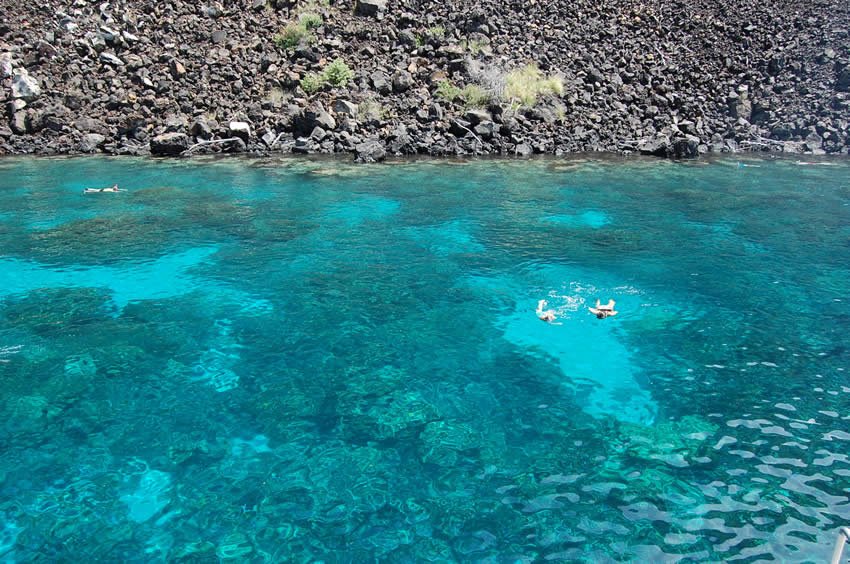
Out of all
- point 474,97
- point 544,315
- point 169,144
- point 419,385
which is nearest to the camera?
point 419,385

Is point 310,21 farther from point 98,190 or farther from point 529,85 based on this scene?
point 98,190

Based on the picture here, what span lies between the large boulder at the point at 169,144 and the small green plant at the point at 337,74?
5808 millimetres

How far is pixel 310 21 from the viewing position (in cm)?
2656

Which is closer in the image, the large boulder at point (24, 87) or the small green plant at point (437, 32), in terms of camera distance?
the large boulder at point (24, 87)

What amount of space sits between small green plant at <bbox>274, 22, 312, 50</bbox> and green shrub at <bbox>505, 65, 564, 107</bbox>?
27.5 feet

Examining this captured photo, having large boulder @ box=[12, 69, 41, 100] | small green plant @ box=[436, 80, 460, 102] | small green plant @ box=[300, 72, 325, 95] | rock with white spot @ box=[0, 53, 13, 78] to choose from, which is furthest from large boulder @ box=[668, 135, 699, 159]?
rock with white spot @ box=[0, 53, 13, 78]

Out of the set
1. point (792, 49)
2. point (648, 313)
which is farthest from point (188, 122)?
point (792, 49)

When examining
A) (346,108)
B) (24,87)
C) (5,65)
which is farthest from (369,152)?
(5,65)

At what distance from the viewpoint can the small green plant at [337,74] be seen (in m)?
24.2

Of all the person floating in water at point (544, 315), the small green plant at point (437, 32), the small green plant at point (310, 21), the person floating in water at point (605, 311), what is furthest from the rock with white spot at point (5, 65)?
the person floating in water at point (605, 311)

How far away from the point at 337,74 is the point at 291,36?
3.53m

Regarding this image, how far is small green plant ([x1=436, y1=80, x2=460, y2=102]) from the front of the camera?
79.3ft

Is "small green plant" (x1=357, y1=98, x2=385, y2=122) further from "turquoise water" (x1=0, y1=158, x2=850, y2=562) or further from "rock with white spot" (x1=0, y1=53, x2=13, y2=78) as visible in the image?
"rock with white spot" (x1=0, y1=53, x2=13, y2=78)

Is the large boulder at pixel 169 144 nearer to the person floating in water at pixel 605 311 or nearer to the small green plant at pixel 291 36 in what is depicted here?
the small green plant at pixel 291 36
